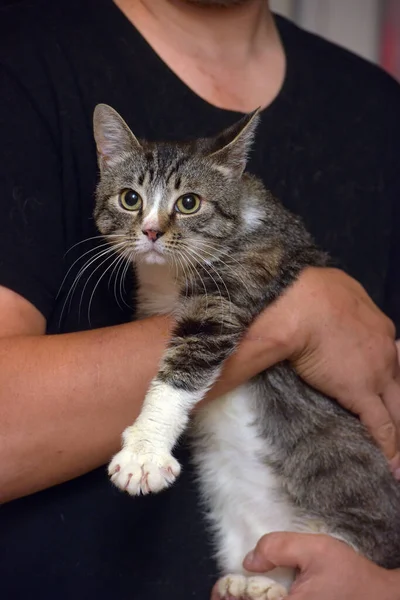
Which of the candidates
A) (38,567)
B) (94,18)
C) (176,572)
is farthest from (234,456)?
(94,18)

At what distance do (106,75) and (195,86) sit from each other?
0.18 metres

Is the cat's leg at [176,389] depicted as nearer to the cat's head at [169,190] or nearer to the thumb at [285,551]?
the cat's head at [169,190]

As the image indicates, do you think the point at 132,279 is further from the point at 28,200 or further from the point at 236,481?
the point at 236,481

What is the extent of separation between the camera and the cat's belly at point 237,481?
52.3 inches

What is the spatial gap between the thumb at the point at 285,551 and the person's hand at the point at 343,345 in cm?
25

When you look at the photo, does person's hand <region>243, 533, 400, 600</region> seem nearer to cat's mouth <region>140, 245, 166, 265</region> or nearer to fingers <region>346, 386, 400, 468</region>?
fingers <region>346, 386, 400, 468</region>

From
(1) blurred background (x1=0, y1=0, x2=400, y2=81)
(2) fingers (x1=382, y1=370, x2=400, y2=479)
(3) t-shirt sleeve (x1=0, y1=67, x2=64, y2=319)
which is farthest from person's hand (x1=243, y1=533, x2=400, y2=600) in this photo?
(1) blurred background (x1=0, y1=0, x2=400, y2=81)

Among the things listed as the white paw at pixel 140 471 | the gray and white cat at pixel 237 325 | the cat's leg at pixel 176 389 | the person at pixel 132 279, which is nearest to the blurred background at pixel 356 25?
the person at pixel 132 279

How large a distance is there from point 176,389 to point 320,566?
36 cm

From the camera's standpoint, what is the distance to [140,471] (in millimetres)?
1062

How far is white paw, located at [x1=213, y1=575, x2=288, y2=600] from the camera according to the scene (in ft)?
4.16

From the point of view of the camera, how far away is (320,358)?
4.13 ft

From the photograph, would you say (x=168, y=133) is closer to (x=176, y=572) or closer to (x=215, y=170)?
(x=215, y=170)

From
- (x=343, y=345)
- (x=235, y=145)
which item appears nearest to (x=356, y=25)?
(x=235, y=145)
